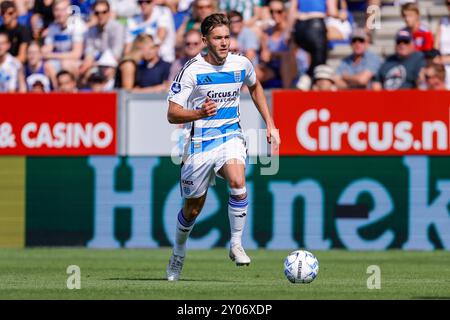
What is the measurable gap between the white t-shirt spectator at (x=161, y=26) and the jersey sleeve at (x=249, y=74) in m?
8.26

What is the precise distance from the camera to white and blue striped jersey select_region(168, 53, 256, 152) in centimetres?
1261

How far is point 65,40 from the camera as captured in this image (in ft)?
72.4

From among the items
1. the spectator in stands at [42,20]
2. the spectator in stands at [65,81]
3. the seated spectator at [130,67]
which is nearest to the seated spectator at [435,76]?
the seated spectator at [130,67]

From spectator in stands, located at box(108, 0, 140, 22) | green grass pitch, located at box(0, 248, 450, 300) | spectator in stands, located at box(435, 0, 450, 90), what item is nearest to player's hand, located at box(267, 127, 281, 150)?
green grass pitch, located at box(0, 248, 450, 300)

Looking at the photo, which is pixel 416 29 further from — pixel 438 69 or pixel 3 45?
pixel 3 45

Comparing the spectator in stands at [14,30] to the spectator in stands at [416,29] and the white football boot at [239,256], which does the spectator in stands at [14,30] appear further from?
the white football boot at [239,256]

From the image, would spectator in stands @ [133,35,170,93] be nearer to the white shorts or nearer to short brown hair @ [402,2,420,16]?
short brown hair @ [402,2,420,16]

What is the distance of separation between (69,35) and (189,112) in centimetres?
1025

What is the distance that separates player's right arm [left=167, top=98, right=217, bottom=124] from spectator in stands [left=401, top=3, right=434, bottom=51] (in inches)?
322

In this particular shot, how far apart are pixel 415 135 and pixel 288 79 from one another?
2.73 meters

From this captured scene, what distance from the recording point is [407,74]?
1948 cm

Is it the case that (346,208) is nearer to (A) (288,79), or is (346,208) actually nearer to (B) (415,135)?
(B) (415,135)

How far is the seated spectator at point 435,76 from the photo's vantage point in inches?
751
